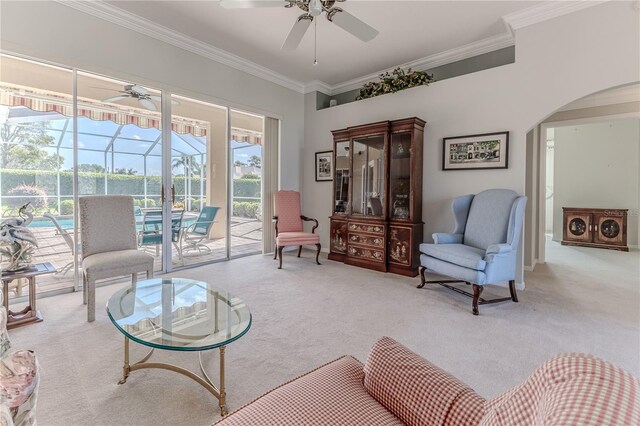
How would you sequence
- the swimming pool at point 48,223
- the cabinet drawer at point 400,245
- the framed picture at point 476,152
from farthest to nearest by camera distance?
the cabinet drawer at point 400,245 → the framed picture at point 476,152 → the swimming pool at point 48,223

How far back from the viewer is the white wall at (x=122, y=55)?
9.14 ft

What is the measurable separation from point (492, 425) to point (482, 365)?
4.77 ft

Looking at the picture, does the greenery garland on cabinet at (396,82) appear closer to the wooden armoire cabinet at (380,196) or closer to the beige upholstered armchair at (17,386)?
the wooden armoire cabinet at (380,196)

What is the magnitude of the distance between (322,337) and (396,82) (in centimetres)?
370

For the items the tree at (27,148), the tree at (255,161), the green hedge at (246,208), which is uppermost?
the tree at (255,161)

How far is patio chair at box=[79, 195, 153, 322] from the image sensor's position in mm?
2488

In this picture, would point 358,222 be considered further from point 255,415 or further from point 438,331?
point 255,415

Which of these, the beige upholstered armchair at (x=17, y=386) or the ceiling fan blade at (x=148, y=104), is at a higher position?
the ceiling fan blade at (x=148, y=104)

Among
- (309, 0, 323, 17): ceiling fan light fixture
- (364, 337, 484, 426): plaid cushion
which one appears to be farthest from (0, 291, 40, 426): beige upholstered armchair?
(309, 0, 323, 17): ceiling fan light fixture

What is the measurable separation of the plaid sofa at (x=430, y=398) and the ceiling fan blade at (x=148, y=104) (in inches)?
154

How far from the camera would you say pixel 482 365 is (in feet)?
6.12

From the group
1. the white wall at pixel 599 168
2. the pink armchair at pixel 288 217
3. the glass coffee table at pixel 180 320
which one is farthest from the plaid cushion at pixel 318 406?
the white wall at pixel 599 168

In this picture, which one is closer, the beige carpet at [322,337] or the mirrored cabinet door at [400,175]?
the beige carpet at [322,337]

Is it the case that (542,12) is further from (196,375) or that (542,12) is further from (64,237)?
(64,237)
